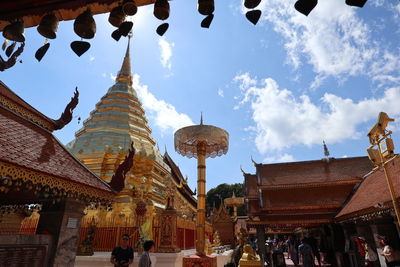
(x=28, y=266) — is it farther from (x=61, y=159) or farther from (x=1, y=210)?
(x=1, y=210)

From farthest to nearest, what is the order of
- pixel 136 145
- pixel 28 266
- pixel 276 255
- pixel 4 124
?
pixel 136 145 < pixel 276 255 < pixel 4 124 < pixel 28 266

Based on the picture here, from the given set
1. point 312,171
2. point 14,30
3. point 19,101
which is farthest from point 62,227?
point 312,171

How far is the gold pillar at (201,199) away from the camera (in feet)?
28.0

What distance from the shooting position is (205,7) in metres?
2.05

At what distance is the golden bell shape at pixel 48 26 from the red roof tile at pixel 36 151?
2.09 meters

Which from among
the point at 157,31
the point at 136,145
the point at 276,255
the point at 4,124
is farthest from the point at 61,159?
the point at 136,145

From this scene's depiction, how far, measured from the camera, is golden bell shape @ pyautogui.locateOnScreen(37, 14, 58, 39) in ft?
7.43

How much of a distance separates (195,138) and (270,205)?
8.15 m

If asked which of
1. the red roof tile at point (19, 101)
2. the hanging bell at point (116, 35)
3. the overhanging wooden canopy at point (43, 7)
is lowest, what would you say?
the hanging bell at point (116, 35)

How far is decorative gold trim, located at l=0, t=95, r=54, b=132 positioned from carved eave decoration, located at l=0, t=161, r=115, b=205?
194 cm

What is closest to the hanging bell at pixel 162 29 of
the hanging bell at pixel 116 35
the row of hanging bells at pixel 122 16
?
the row of hanging bells at pixel 122 16

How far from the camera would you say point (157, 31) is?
219cm

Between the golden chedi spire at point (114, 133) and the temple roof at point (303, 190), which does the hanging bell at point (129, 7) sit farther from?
the golden chedi spire at point (114, 133)

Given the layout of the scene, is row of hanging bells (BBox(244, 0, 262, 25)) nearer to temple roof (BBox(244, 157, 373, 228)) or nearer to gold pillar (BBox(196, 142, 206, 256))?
gold pillar (BBox(196, 142, 206, 256))
